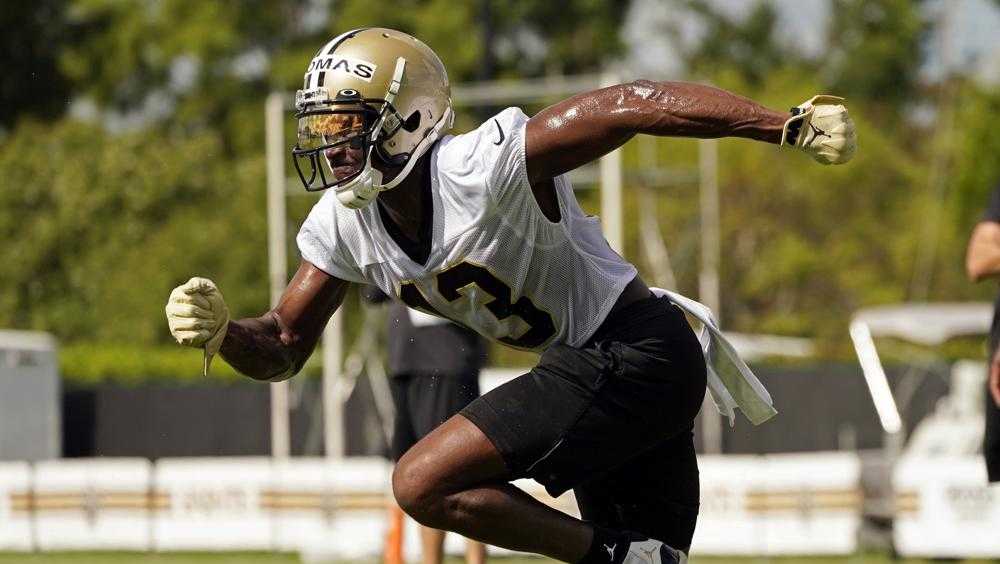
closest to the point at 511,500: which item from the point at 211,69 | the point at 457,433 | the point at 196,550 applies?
the point at 457,433

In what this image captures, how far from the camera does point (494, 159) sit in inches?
191

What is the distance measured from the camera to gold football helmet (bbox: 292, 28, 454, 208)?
5039mm

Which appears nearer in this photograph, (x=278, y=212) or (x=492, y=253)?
(x=492, y=253)

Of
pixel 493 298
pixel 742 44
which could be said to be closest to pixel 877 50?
pixel 742 44

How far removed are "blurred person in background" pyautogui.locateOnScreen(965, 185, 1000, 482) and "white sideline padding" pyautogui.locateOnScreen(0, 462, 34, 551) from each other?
27.0 ft

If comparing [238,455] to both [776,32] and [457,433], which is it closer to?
[457,433]

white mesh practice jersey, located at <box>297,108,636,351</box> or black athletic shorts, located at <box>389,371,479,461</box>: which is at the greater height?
white mesh practice jersey, located at <box>297,108,636,351</box>

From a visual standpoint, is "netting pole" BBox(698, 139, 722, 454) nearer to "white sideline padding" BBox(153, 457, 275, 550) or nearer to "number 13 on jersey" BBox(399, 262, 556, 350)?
"white sideline padding" BBox(153, 457, 275, 550)

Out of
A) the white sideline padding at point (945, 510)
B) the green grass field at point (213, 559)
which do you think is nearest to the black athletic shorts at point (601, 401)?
the green grass field at point (213, 559)

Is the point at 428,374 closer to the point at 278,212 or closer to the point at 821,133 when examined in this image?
the point at 821,133

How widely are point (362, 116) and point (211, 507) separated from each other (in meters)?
8.62

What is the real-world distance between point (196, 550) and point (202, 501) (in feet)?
1.19

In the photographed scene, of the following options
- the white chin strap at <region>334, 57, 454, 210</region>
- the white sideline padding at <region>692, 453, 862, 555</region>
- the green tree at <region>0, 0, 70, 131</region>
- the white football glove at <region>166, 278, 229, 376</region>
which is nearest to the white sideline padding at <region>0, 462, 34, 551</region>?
the white sideline padding at <region>692, 453, 862, 555</region>

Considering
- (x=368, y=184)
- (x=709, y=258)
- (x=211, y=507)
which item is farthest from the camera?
(x=709, y=258)
